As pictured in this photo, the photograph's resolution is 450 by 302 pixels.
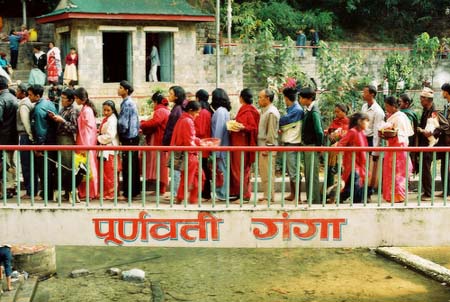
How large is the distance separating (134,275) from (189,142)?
1.92 m

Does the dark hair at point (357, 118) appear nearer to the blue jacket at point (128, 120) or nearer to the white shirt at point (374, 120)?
the white shirt at point (374, 120)

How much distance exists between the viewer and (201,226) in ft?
25.6

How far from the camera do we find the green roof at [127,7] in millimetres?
22578

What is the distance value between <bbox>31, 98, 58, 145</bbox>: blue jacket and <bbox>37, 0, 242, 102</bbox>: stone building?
12.9 meters

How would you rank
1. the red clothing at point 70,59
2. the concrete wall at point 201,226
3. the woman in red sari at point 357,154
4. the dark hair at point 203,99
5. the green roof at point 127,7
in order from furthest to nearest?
1. the green roof at point 127,7
2. the red clothing at point 70,59
3. the dark hair at point 203,99
4. the woman in red sari at point 357,154
5. the concrete wall at point 201,226

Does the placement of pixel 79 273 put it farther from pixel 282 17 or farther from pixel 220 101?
pixel 282 17

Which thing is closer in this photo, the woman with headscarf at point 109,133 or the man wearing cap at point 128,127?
the woman with headscarf at point 109,133

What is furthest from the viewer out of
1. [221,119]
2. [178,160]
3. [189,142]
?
[221,119]

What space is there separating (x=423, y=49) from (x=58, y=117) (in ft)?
63.4

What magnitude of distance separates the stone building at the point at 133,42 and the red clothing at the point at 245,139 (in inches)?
521

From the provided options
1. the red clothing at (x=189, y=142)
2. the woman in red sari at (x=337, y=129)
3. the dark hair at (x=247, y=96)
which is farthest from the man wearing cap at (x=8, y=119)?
the woman in red sari at (x=337, y=129)

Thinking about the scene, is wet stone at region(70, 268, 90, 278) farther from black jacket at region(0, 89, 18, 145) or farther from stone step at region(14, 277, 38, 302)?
black jacket at region(0, 89, 18, 145)

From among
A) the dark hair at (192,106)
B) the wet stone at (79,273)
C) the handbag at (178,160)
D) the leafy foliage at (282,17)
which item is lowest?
the wet stone at (79,273)

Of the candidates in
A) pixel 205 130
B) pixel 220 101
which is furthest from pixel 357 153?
pixel 205 130
